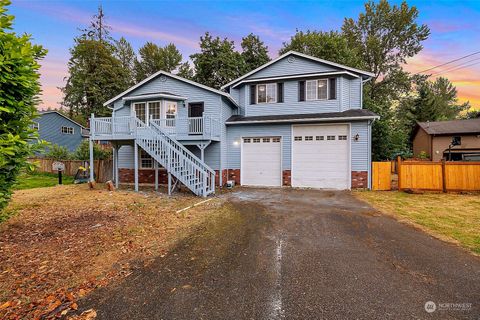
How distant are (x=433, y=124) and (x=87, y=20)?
46.4m

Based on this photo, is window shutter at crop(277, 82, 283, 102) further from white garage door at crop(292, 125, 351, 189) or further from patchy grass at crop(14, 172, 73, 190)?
patchy grass at crop(14, 172, 73, 190)

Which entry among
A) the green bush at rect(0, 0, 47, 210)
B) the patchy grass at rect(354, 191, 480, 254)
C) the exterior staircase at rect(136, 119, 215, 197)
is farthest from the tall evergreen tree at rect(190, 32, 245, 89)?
the green bush at rect(0, 0, 47, 210)

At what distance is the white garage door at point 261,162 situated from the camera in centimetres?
1350

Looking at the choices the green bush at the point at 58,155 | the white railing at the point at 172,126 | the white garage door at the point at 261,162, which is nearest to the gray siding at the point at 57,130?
the green bush at the point at 58,155

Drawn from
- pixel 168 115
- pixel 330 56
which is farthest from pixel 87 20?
pixel 330 56

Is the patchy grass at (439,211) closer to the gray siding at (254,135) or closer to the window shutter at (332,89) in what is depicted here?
the gray siding at (254,135)

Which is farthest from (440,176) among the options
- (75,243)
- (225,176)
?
(75,243)

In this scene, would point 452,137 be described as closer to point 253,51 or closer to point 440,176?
point 440,176

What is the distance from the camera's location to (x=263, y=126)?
1359 cm

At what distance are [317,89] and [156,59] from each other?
107 feet

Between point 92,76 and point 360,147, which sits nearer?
point 360,147

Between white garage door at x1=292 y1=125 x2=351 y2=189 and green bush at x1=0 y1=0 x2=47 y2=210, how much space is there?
36.3 feet

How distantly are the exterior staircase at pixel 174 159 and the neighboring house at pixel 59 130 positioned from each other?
22694 millimetres

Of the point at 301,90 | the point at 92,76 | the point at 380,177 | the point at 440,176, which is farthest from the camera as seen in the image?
the point at 92,76
